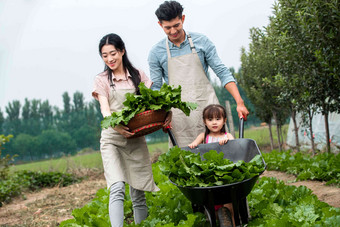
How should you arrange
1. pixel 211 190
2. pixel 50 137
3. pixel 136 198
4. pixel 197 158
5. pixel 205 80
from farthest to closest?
pixel 50 137 → pixel 205 80 → pixel 136 198 → pixel 197 158 → pixel 211 190

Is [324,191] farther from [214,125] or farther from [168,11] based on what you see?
[168,11]

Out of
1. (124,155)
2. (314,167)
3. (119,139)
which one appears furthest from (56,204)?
(314,167)

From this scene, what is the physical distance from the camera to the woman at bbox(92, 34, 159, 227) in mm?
3201

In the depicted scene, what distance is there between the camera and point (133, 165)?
340 cm

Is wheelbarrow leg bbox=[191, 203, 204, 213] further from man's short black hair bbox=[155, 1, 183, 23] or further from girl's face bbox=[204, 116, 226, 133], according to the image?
man's short black hair bbox=[155, 1, 183, 23]

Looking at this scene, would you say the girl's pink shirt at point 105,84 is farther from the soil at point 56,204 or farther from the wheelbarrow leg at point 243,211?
the soil at point 56,204

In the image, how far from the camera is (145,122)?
283 cm

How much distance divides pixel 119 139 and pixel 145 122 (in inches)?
22.5

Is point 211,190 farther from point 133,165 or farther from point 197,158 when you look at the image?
point 133,165

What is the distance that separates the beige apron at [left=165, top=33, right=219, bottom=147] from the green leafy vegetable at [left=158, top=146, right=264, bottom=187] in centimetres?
93

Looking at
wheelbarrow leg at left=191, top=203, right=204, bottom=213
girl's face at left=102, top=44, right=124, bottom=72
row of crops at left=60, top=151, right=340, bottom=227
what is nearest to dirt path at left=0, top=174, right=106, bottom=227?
row of crops at left=60, top=151, right=340, bottom=227

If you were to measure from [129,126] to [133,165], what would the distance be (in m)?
0.67

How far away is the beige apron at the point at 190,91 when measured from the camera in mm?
3764

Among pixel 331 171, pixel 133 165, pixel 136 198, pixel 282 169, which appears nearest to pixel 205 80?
pixel 133 165
